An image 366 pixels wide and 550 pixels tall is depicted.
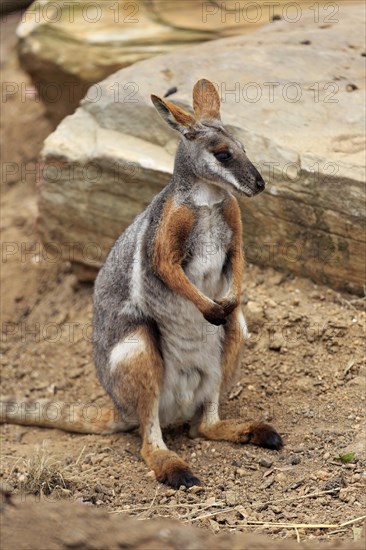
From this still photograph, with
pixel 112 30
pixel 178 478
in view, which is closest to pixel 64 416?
pixel 178 478

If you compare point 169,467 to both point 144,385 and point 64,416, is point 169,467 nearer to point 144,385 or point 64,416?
point 144,385

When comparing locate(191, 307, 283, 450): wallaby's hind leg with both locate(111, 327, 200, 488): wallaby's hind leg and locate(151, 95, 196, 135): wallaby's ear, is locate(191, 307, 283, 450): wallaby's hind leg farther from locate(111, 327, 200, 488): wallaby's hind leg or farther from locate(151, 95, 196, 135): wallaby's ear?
locate(151, 95, 196, 135): wallaby's ear

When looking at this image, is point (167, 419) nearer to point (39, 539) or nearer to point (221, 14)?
point (39, 539)

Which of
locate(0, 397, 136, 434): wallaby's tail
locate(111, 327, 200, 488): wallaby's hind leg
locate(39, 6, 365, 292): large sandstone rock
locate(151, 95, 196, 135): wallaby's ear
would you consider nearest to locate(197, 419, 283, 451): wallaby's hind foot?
locate(111, 327, 200, 488): wallaby's hind leg

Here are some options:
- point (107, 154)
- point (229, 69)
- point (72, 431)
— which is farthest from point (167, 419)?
point (229, 69)

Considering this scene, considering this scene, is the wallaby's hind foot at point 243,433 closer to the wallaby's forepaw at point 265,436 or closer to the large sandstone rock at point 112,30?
the wallaby's forepaw at point 265,436

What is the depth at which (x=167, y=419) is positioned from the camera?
22.9 ft

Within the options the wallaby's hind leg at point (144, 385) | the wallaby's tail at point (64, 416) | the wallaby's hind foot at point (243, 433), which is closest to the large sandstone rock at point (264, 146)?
the wallaby's hind foot at point (243, 433)

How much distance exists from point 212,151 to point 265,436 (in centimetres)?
194

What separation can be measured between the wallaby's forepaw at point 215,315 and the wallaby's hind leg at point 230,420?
61 cm

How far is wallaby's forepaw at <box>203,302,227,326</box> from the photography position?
621cm

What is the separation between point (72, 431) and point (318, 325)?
206 centimetres

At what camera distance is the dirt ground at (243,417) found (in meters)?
5.74

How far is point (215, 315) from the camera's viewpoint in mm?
6219
